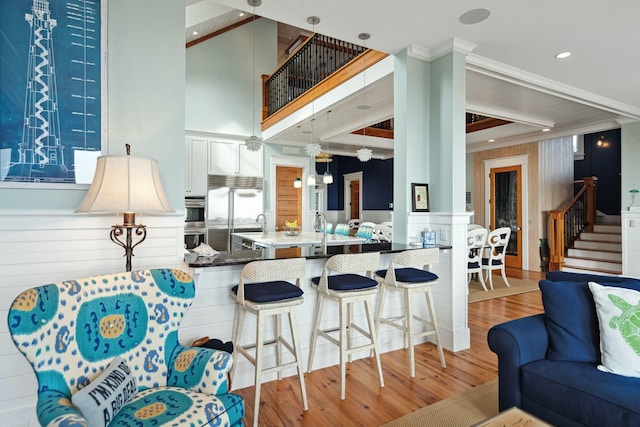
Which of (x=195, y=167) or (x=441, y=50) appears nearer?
(x=441, y=50)

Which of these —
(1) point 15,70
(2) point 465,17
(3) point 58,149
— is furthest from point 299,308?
(2) point 465,17

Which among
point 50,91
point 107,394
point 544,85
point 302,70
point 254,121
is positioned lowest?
point 107,394

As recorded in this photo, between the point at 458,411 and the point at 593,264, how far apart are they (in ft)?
20.4

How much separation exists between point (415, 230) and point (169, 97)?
8.03ft

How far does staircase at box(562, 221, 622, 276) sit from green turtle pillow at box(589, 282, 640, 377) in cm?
579

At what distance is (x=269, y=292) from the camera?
7.41 feet

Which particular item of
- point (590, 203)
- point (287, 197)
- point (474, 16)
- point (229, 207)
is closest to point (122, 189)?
point (474, 16)

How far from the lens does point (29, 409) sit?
2006 millimetres

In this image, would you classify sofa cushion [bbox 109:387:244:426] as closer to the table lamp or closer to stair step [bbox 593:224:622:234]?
the table lamp

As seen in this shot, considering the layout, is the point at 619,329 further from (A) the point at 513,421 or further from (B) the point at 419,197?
(B) the point at 419,197

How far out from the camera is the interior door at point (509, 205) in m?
7.45

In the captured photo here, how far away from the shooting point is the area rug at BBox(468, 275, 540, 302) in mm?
5078

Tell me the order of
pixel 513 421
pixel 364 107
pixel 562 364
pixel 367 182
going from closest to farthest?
pixel 513 421 < pixel 562 364 < pixel 364 107 < pixel 367 182

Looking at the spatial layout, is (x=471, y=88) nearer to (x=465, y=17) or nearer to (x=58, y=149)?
(x=465, y=17)
